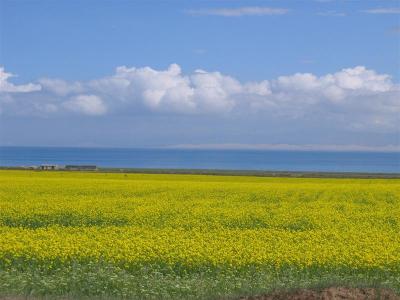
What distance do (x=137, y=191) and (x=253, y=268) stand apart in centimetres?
2145

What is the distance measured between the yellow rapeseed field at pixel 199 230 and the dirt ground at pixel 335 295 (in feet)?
13.7

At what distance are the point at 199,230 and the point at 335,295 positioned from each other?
10.5 metres

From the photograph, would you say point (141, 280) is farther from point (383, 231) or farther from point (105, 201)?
point (105, 201)

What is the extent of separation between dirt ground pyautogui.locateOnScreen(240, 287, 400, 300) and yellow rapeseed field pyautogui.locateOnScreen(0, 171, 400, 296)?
4185mm

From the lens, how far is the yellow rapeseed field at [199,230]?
15758 mm

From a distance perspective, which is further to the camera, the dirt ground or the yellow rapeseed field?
the yellow rapeseed field

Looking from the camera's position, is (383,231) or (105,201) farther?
(105,201)

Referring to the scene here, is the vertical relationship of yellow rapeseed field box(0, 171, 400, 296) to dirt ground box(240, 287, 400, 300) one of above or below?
above

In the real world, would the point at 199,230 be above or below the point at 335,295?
above

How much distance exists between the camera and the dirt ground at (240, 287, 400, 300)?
35.3 feet

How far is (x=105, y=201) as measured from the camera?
29.1m

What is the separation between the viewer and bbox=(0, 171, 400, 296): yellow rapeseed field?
15.8 m

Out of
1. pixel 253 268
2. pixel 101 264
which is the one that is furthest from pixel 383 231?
pixel 101 264

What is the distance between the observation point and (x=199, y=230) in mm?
21125
